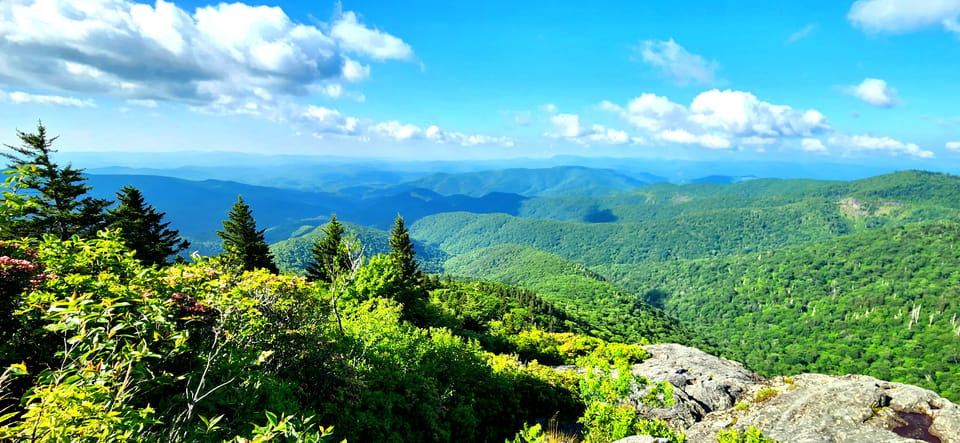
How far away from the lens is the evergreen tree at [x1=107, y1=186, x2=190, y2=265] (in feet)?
99.7

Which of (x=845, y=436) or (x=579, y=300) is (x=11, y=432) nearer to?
(x=845, y=436)

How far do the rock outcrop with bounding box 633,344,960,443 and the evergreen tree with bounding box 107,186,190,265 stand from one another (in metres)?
39.2

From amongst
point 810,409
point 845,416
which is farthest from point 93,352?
point 845,416

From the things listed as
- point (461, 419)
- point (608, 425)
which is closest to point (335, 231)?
point (461, 419)

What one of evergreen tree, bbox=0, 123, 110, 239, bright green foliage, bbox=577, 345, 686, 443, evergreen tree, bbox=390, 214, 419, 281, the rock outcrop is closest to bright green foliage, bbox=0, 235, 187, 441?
bright green foliage, bbox=577, 345, 686, 443

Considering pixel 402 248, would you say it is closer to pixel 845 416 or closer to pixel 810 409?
pixel 810 409

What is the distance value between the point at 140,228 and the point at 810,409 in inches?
1908

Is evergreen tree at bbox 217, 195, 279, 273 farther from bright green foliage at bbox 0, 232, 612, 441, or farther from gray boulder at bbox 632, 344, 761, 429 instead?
gray boulder at bbox 632, 344, 761, 429

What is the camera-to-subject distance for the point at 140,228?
33.1 m

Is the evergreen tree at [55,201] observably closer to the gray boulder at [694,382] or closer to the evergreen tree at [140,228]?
the evergreen tree at [140,228]

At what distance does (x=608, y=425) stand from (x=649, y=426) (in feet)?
4.73

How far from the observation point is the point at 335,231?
142 feet

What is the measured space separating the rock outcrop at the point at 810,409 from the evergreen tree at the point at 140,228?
39.2 meters

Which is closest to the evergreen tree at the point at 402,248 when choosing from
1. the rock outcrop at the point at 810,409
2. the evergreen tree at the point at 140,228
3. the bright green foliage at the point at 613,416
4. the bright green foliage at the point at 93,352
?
the evergreen tree at the point at 140,228
